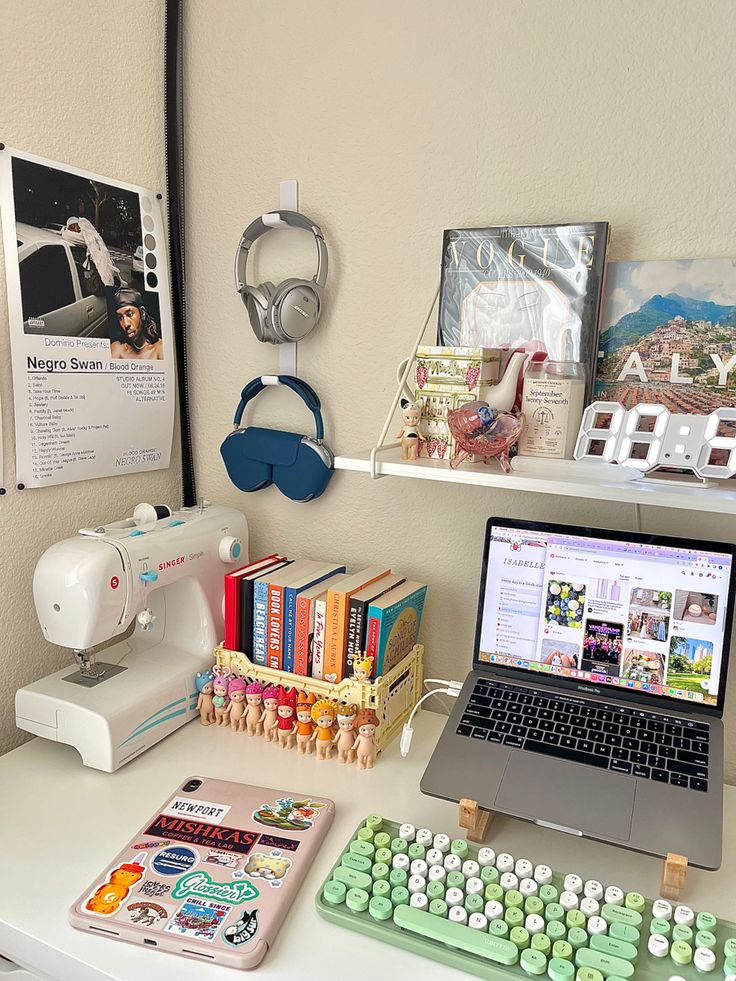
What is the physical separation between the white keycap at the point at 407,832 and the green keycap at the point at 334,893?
0.39 ft

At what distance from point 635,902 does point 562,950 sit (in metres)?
0.12

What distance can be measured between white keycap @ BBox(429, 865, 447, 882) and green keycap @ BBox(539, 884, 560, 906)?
0.12 meters

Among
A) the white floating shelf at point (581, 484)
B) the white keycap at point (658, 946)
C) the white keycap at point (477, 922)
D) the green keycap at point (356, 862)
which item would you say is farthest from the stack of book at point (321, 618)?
the white keycap at point (658, 946)

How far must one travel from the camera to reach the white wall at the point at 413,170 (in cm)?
116

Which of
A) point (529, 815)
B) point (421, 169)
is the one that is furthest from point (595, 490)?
point (421, 169)

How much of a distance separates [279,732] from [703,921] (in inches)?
26.9

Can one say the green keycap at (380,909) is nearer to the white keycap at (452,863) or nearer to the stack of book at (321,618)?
the white keycap at (452,863)

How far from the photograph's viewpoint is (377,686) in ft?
4.10

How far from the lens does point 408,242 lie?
1.36m

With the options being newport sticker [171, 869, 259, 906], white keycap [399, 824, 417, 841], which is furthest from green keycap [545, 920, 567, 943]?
newport sticker [171, 869, 259, 906]

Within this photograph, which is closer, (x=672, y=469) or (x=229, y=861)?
(x=229, y=861)

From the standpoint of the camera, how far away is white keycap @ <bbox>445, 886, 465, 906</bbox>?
2.90 ft

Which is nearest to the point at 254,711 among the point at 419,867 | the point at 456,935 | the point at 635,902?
the point at 419,867

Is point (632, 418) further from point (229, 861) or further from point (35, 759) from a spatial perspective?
point (35, 759)
